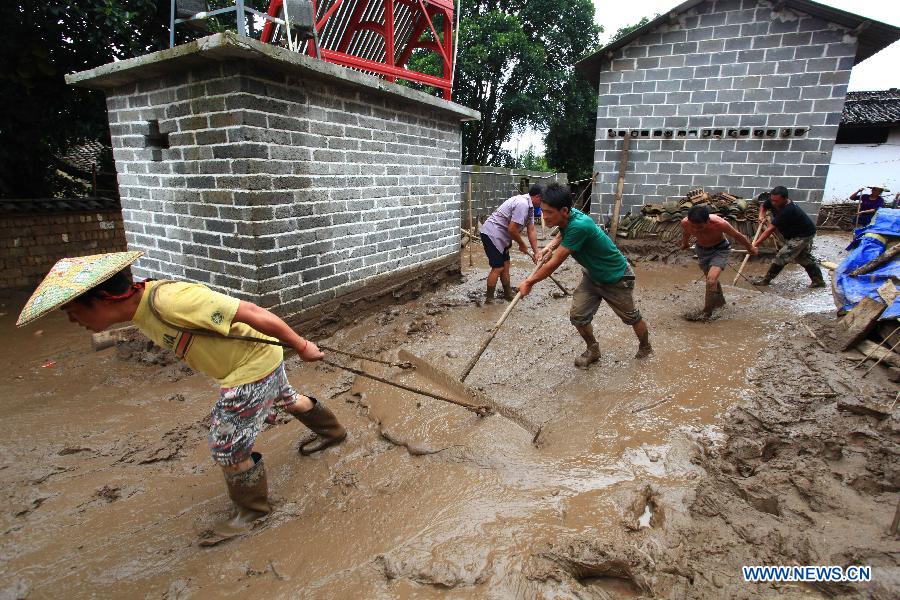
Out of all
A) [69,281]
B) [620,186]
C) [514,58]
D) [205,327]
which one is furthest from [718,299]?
[514,58]

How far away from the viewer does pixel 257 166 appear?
12.1 feet

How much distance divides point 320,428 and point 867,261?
19.5ft

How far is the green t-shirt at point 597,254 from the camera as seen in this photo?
400 cm

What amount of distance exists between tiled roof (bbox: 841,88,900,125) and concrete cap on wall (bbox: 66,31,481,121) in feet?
60.6

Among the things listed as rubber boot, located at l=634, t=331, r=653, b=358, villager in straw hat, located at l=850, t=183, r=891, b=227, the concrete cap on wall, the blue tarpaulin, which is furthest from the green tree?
the concrete cap on wall

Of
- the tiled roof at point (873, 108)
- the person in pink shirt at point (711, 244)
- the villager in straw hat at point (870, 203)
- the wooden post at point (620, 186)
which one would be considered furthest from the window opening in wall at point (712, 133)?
the tiled roof at point (873, 108)

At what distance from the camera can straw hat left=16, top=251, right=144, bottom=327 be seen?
6.08ft

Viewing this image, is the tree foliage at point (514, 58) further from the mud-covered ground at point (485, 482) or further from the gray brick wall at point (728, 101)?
the mud-covered ground at point (485, 482)

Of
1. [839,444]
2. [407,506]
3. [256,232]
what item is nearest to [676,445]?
[839,444]

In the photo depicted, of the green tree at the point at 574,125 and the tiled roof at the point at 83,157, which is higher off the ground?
the green tree at the point at 574,125

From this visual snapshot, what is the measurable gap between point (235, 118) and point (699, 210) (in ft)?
16.3

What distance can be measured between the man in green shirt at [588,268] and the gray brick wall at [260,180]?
81.4 inches

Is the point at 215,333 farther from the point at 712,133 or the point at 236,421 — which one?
the point at 712,133

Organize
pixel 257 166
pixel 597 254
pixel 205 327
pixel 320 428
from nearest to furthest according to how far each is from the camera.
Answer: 1. pixel 205 327
2. pixel 320 428
3. pixel 257 166
4. pixel 597 254
